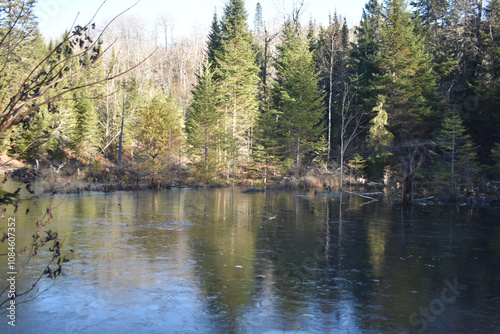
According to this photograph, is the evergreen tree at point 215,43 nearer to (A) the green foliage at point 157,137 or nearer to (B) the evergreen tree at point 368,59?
(A) the green foliage at point 157,137

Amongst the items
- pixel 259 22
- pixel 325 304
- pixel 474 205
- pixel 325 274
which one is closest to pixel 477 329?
pixel 325 304

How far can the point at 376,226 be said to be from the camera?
14.4 m

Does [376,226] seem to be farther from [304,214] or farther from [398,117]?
[398,117]

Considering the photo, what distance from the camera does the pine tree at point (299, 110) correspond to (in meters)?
35.6

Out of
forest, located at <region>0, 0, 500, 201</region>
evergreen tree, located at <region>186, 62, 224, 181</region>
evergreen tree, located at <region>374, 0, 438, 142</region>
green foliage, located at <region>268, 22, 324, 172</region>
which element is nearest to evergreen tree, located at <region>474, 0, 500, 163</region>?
forest, located at <region>0, 0, 500, 201</region>

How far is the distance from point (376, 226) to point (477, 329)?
8644 mm

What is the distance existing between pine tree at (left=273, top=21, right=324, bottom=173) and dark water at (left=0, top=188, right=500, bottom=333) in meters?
20.5

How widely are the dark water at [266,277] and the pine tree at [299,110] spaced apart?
20480 mm

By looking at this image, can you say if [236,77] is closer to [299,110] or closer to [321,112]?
[299,110]

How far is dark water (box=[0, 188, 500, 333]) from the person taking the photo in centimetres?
611

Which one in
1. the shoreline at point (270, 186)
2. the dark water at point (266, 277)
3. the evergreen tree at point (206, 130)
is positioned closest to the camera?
the dark water at point (266, 277)

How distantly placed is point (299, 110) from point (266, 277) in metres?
28.6

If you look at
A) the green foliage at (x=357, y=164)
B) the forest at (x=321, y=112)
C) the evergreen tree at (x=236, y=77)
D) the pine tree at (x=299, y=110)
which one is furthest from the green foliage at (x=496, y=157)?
the evergreen tree at (x=236, y=77)

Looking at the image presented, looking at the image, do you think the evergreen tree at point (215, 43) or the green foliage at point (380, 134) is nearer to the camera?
the green foliage at point (380, 134)
